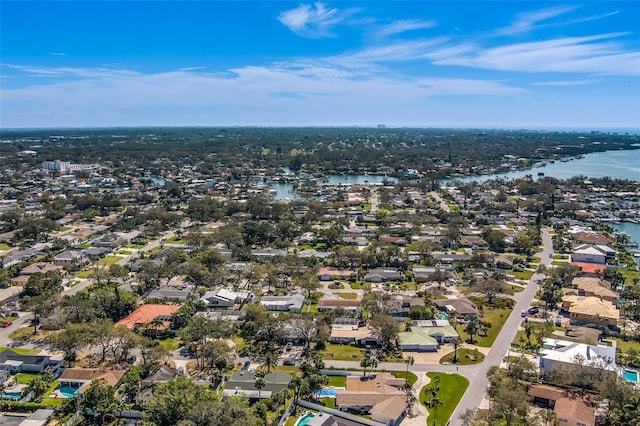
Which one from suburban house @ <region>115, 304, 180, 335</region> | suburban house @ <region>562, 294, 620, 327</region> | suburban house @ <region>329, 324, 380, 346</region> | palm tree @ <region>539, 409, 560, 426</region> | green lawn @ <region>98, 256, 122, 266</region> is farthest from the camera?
green lawn @ <region>98, 256, 122, 266</region>

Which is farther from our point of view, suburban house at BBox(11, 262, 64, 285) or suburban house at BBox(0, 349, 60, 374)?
suburban house at BBox(11, 262, 64, 285)

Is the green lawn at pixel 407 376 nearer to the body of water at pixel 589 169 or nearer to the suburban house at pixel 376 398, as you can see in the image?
the suburban house at pixel 376 398

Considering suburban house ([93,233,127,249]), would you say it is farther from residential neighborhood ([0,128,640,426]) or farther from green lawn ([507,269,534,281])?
green lawn ([507,269,534,281])

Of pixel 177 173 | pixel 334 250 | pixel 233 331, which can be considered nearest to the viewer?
pixel 233 331

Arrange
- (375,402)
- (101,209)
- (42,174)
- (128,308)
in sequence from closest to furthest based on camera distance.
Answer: (375,402), (128,308), (101,209), (42,174)

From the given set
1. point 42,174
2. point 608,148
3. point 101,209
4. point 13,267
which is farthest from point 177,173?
point 608,148

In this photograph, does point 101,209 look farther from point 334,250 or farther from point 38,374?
point 38,374

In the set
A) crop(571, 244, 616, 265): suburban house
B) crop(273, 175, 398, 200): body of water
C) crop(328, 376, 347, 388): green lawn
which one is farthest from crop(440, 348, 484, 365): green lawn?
crop(273, 175, 398, 200): body of water
